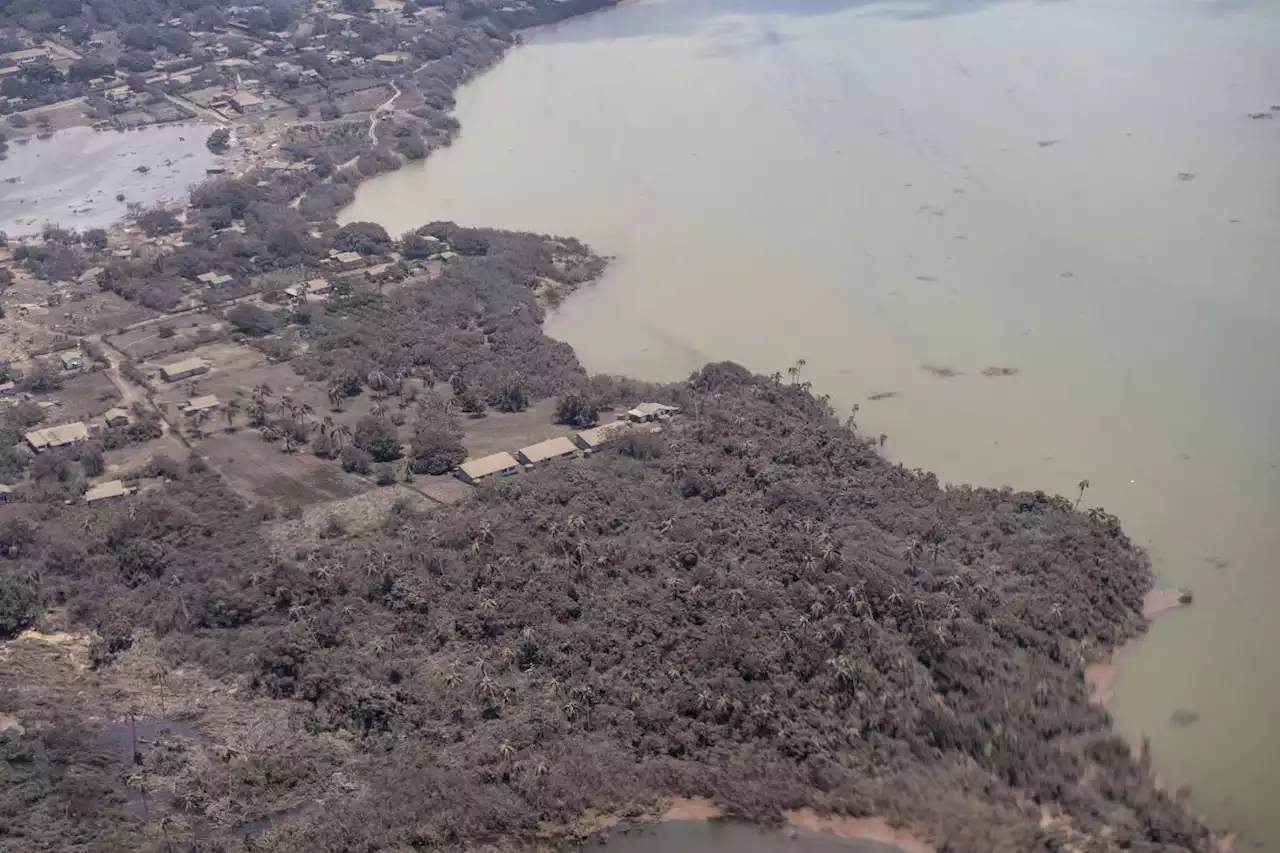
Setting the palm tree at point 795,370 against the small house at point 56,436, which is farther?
the palm tree at point 795,370

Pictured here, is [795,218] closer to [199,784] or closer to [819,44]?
[819,44]

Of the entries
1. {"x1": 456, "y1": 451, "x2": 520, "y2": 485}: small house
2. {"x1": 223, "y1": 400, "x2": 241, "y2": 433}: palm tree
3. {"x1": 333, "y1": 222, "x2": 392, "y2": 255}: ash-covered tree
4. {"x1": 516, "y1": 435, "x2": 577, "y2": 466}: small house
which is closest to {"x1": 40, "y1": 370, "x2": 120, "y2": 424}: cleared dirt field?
{"x1": 223, "y1": 400, "x2": 241, "y2": 433}: palm tree

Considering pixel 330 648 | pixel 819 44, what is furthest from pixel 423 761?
pixel 819 44

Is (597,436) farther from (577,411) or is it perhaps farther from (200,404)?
(200,404)

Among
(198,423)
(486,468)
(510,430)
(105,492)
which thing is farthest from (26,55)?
(486,468)

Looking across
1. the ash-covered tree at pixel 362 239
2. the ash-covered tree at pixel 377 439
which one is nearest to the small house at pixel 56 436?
the ash-covered tree at pixel 377 439

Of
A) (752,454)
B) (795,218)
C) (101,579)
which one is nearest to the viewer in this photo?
(101,579)

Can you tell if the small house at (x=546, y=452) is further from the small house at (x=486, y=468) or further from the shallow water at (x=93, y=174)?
the shallow water at (x=93, y=174)
